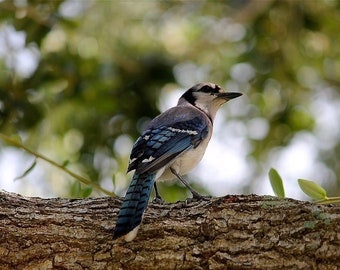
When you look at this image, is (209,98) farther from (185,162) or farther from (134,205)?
A: (134,205)

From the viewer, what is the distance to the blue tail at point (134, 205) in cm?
426

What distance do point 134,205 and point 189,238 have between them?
36cm

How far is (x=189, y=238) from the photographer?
4.27 metres

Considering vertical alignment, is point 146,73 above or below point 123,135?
above

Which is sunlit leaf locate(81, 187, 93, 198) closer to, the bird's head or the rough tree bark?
the rough tree bark

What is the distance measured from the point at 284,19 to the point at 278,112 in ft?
3.33

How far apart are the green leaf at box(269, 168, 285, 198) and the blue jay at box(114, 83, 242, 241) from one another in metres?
0.53

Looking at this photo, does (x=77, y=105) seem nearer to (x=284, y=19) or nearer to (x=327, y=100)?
(x=284, y=19)

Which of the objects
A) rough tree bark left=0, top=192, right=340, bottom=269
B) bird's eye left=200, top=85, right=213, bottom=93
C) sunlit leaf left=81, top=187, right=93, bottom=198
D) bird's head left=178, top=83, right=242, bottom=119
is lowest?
rough tree bark left=0, top=192, right=340, bottom=269

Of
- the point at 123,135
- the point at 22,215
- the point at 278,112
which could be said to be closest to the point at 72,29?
the point at 123,135

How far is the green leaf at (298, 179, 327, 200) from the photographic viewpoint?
4.47 m

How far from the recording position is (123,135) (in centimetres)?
767

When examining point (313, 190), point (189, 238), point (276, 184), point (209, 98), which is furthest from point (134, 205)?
point (209, 98)

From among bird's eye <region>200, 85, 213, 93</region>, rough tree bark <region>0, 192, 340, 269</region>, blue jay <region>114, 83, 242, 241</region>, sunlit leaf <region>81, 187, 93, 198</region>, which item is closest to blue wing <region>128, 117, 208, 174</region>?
blue jay <region>114, 83, 242, 241</region>
